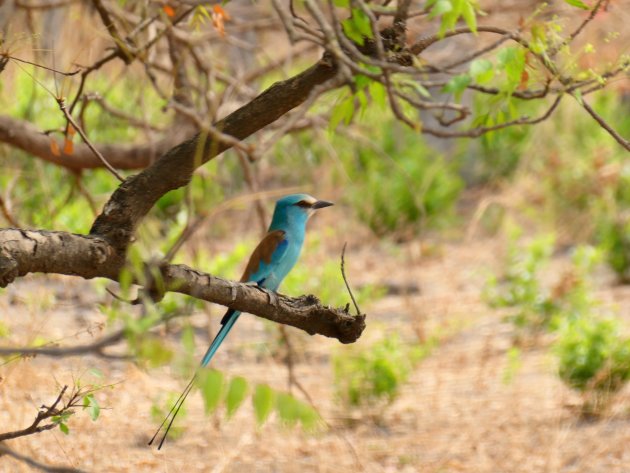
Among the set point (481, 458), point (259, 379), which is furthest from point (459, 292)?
point (481, 458)

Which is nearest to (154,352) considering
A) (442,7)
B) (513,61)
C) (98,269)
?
(98,269)

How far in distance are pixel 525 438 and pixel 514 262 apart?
1600mm

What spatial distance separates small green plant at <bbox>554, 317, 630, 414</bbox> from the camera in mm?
4473

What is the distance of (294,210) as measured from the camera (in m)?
3.47

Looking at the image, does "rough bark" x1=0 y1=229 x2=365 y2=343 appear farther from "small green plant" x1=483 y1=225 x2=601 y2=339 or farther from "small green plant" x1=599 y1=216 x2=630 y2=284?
"small green plant" x1=599 y1=216 x2=630 y2=284

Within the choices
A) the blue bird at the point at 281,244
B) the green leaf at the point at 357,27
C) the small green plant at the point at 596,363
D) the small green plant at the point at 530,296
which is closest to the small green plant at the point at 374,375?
the small green plant at the point at 596,363

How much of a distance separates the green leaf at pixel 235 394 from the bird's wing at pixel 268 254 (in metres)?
1.97

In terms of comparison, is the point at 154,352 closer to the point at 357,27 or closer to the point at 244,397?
the point at 244,397

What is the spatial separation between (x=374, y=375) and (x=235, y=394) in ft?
11.1

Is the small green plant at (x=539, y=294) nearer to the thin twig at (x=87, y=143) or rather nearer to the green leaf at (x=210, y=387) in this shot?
the thin twig at (x=87, y=143)

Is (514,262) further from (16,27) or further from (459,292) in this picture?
(16,27)

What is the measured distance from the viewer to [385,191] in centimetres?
845

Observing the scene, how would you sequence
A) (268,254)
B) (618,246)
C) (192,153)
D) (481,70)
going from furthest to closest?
1. (618,246)
2. (268,254)
3. (481,70)
4. (192,153)

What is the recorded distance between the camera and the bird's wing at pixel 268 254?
3.31 meters
